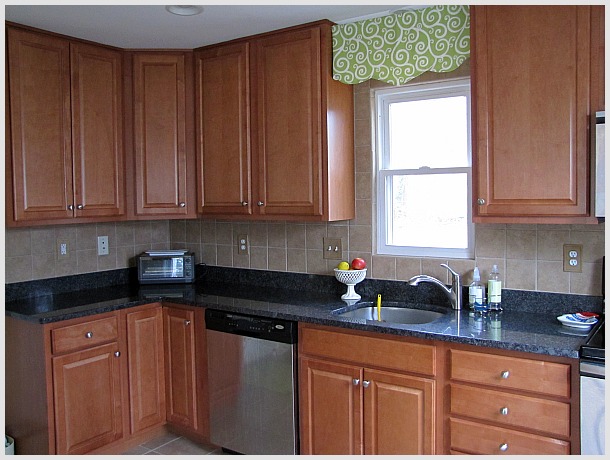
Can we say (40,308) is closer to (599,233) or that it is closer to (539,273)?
(539,273)

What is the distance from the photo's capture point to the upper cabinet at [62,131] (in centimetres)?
303

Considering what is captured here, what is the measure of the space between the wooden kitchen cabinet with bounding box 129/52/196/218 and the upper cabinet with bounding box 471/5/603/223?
1686 mm

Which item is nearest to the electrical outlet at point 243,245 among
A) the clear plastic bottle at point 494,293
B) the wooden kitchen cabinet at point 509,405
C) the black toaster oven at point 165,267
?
the black toaster oven at point 165,267

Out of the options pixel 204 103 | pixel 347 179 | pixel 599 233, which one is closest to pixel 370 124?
pixel 347 179

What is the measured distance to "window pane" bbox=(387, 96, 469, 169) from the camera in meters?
3.06

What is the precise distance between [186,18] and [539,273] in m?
2.02

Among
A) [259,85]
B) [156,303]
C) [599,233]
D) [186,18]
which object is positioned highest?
[186,18]

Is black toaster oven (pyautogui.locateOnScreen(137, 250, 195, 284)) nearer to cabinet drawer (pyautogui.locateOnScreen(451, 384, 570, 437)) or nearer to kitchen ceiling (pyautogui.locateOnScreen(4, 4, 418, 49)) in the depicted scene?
kitchen ceiling (pyautogui.locateOnScreen(4, 4, 418, 49))

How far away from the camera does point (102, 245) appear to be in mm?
3789

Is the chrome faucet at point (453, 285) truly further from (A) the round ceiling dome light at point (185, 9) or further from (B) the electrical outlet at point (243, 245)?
(A) the round ceiling dome light at point (185, 9)

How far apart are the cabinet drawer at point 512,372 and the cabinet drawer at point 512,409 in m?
0.04

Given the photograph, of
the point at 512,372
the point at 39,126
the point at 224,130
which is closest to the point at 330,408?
the point at 512,372

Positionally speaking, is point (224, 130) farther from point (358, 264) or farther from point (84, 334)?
point (84, 334)

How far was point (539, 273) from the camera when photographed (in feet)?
9.21
